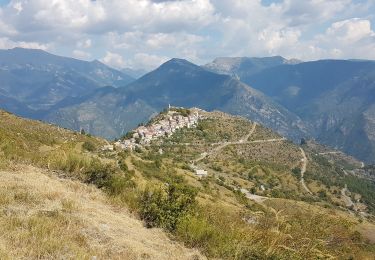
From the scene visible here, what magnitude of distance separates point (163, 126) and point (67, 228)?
15837cm

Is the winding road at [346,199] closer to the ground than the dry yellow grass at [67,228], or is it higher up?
closer to the ground

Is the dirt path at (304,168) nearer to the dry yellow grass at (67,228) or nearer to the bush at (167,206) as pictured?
the bush at (167,206)

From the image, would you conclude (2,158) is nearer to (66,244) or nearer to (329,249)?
(66,244)

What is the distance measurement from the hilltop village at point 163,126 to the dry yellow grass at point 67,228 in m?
124

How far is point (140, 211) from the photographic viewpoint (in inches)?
440

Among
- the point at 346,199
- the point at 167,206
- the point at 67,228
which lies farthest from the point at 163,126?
the point at 67,228

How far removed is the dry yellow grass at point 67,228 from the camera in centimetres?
723

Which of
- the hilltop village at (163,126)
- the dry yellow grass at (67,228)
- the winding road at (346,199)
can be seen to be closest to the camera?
the dry yellow grass at (67,228)

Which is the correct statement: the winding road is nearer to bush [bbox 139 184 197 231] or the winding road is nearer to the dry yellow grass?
bush [bbox 139 184 197 231]

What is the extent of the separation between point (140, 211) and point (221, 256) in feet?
9.43

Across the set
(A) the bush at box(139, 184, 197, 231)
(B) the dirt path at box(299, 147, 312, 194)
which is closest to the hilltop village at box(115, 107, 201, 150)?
(B) the dirt path at box(299, 147, 312, 194)

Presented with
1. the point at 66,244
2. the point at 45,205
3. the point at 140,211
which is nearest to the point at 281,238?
the point at 140,211

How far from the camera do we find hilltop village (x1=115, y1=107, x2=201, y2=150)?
146 m

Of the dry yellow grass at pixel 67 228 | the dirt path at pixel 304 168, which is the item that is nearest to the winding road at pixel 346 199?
the dirt path at pixel 304 168
